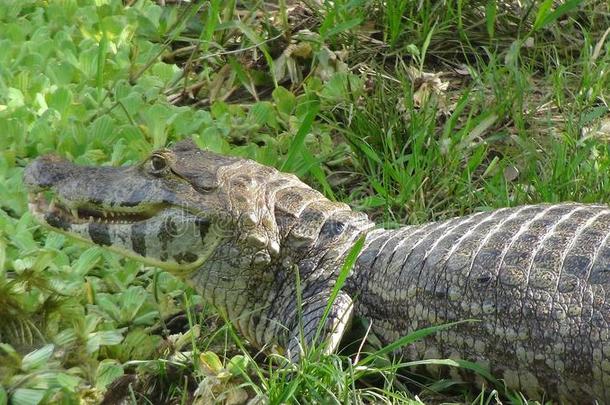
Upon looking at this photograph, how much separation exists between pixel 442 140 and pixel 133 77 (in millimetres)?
1542

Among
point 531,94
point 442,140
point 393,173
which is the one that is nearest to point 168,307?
point 393,173

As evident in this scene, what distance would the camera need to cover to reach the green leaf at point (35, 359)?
3297mm

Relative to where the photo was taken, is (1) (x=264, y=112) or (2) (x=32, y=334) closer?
(2) (x=32, y=334)

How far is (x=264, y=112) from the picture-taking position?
5207mm

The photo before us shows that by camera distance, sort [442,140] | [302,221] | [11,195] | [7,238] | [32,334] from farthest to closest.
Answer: [442,140] < [11,195] < [7,238] < [302,221] < [32,334]

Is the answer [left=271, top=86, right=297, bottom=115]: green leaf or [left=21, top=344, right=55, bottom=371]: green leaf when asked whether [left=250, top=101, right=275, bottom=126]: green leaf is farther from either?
[left=21, top=344, right=55, bottom=371]: green leaf

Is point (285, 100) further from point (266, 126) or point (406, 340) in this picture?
point (406, 340)

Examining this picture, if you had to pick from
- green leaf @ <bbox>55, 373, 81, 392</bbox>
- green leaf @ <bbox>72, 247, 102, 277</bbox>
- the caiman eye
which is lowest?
green leaf @ <bbox>72, 247, 102, 277</bbox>

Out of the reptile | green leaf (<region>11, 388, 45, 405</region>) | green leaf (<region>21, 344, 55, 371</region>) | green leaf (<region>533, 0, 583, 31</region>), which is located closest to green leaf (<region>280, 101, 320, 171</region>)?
the reptile

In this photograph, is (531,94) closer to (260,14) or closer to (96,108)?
(260,14)

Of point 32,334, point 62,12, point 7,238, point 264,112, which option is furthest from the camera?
point 62,12

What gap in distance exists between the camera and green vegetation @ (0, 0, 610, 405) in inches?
138

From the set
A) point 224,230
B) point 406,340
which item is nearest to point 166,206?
point 224,230

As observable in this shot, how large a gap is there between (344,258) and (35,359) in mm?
1097
